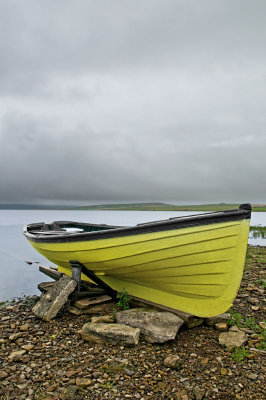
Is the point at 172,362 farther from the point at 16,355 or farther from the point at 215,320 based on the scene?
the point at 16,355

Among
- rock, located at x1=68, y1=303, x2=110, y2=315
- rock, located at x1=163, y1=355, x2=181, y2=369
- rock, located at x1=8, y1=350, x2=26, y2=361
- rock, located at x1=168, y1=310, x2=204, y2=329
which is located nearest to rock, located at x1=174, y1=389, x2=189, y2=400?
rock, located at x1=163, y1=355, x2=181, y2=369

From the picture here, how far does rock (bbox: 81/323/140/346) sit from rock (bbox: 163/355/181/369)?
0.68m

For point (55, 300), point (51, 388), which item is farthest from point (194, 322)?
point (55, 300)

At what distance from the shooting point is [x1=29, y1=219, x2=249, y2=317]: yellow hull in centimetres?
488

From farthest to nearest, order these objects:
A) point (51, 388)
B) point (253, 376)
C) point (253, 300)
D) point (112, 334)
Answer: point (253, 300) → point (112, 334) → point (253, 376) → point (51, 388)

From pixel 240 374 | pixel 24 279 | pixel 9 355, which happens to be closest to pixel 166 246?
pixel 240 374

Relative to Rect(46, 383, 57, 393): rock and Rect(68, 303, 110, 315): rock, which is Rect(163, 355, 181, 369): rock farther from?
Rect(68, 303, 110, 315): rock

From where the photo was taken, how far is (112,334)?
4828 mm

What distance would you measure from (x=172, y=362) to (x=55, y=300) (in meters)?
3.26

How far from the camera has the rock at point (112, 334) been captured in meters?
4.73

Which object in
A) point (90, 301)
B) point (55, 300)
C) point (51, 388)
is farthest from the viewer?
point (90, 301)

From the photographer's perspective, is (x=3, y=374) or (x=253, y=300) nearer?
(x=3, y=374)

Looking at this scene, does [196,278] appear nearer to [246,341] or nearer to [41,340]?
[246,341]

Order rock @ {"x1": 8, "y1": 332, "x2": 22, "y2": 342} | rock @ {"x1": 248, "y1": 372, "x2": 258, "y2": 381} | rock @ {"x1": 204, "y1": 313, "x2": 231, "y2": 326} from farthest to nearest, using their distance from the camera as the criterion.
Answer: rock @ {"x1": 204, "y1": 313, "x2": 231, "y2": 326} < rock @ {"x1": 8, "y1": 332, "x2": 22, "y2": 342} < rock @ {"x1": 248, "y1": 372, "x2": 258, "y2": 381}
